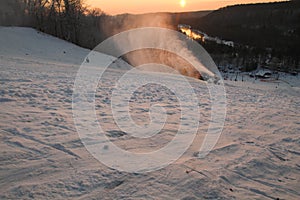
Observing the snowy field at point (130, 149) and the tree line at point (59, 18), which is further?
the tree line at point (59, 18)

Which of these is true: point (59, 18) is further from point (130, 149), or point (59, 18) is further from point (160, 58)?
point (130, 149)

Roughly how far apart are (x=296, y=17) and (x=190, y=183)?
133454mm

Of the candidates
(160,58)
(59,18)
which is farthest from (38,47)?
(160,58)

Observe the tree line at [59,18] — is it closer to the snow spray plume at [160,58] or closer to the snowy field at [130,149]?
the snow spray plume at [160,58]

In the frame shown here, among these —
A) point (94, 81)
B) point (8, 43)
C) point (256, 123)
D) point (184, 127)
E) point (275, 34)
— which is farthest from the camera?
point (275, 34)

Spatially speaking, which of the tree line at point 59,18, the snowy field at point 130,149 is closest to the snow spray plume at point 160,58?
the tree line at point 59,18

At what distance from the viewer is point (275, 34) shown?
97.8 m

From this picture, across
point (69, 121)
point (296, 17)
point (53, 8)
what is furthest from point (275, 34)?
point (69, 121)

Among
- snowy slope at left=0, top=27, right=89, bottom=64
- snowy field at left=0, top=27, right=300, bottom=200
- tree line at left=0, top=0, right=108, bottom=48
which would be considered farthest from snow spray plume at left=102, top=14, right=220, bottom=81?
snowy field at left=0, top=27, right=300, bottom=200

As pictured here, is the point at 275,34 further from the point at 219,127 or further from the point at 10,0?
the point at 219,127

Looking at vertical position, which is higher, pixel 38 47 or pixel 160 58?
pixel 38 47

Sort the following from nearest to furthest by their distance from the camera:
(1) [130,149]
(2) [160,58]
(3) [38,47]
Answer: (1) [130,149] → (3) [38,47] → (2) [160,58]

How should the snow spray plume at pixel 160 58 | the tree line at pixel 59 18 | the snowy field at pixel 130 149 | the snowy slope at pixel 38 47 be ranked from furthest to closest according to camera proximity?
the tree line at pixel 59 18, the snow spray plume at pixel 160 58, the snowy slope at pixel 38 47, the snowy field at pixel 130 149

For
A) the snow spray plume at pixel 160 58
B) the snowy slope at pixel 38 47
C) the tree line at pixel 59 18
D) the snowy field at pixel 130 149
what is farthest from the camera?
the tree line at pixel 59 18
